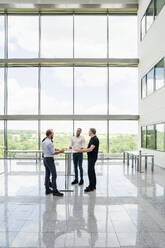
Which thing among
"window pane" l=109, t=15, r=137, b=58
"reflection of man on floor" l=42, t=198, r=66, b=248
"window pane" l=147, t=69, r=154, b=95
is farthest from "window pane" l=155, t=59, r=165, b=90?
"reflection of man on floor" l=42, t=198, r=66, b=248

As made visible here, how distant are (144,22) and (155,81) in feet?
13.5

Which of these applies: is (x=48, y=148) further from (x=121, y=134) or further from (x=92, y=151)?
(x=121, y=134)

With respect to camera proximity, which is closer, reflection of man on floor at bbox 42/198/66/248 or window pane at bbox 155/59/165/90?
reflection of man on floor at bbox 42/198/66/248

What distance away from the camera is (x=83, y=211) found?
513 centimetres

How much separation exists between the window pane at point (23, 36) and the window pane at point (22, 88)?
1.01 meters

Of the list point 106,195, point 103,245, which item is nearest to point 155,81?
point 106,195

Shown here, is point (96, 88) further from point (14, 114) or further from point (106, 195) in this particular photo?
point (106, 195)

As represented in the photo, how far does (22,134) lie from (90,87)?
5.08 metres

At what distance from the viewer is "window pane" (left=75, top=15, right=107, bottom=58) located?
16.7 metres

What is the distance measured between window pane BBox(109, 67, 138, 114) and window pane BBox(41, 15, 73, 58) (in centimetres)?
307

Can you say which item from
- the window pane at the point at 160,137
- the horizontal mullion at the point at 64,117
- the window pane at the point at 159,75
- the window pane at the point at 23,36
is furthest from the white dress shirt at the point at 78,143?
the window pane at the point at 23,36

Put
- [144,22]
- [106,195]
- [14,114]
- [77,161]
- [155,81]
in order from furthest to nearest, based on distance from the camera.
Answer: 1. [14,114]
2. [144,22]
3. [155,81]
4. [77,161]
5. [106,195]

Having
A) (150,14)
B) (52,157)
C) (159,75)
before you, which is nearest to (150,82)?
(159,75)

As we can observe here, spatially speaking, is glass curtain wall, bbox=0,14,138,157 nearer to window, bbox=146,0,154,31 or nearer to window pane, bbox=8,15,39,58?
window pane, bbox=8,15,39,58
